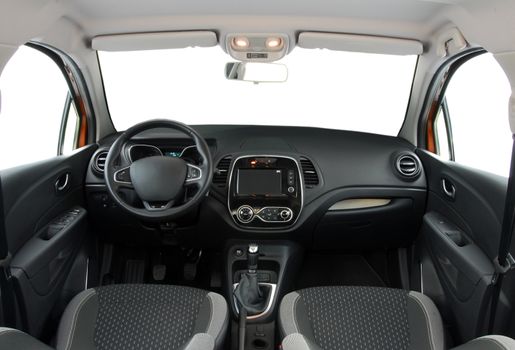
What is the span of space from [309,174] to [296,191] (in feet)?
Answer: 0.44

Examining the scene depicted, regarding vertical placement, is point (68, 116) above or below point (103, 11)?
below

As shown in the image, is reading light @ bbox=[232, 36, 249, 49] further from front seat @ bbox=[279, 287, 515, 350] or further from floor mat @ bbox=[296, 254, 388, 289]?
floor mat @ bbox=[296, 254, 388, 289]

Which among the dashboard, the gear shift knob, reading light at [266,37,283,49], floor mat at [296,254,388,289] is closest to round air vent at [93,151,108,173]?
the dashboard

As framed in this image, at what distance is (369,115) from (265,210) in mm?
2119

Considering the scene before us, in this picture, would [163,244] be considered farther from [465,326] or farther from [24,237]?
[465,326]

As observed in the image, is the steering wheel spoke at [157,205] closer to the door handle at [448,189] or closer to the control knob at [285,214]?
the control knob at [285,214]

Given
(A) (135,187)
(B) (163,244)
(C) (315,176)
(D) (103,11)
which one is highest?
(D) (103,11)

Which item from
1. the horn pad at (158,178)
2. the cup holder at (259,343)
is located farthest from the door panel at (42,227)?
the cup holder at (259,343)

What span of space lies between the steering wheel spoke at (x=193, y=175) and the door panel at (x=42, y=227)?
642mm

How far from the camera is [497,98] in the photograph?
2096 mm

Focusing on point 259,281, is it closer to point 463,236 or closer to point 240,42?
point 463,236

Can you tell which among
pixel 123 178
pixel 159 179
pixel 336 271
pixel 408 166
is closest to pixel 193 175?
pixel 159 179

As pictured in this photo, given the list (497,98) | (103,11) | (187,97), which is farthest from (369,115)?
(103,11)

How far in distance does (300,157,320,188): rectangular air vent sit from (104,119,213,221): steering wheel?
593 mm
